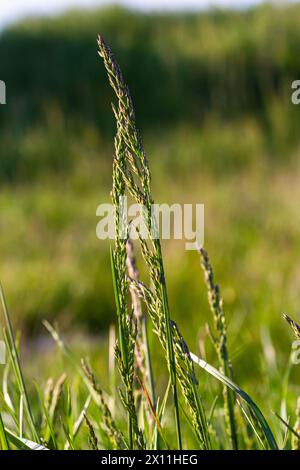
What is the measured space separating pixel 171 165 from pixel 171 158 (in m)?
0.25

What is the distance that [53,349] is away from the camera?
2926mm

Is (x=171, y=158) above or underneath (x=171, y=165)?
above

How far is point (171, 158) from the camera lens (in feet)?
23.2

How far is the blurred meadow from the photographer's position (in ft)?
9.52

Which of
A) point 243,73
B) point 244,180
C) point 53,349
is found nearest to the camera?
point 53,349

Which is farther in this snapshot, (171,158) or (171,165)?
(171,158)

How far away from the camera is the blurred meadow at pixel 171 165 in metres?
2.90

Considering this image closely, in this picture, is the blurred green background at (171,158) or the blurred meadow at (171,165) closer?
the blurred meadow at (171,165)

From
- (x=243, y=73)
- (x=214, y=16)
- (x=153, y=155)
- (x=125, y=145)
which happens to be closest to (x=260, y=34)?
(x=243, y=73)

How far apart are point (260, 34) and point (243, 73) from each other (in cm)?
61

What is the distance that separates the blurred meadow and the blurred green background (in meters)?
0.02

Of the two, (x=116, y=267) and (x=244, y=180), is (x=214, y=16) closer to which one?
(x=244, y=180)

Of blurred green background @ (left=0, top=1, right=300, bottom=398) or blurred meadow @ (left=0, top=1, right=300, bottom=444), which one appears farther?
blurred green background @ (left=0, top=1, right=300, bottom=398)

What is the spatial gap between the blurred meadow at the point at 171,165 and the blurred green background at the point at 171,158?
0.02 metres
